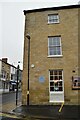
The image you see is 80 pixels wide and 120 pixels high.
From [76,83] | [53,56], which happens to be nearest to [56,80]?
[76,83]

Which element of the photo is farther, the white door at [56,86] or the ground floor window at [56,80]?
the ground floor window at [56,80]

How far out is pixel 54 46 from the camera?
840 inches

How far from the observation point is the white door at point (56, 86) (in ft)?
66.6

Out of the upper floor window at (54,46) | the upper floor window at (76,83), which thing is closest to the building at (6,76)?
the upper floor window at (54,46)

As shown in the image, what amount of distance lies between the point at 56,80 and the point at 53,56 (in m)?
2.16

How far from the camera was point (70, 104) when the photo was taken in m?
19.8

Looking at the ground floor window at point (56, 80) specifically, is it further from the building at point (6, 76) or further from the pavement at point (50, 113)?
the building at point (6, 76)

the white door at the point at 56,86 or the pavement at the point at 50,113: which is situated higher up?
the white door at the point at 56,86

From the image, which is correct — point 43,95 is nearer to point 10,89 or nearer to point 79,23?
point 79,23

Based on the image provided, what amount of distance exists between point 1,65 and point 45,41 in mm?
38008

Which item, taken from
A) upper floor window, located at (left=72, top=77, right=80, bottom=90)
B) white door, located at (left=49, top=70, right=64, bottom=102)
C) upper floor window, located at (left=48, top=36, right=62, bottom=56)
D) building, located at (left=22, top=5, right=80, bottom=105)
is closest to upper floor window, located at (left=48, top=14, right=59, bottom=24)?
building, located at (left=22, top=5, right=80, bottom=105)

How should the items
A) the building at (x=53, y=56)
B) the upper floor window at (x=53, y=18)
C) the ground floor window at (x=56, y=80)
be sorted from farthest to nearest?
the upper floor window at (x=53, y=18), the ground floor window at (x=56, y=80), the building at (x=53, y=56)

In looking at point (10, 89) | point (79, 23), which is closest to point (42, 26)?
point (79, 23)

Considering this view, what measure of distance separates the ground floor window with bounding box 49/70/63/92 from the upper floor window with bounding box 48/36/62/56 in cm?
167
